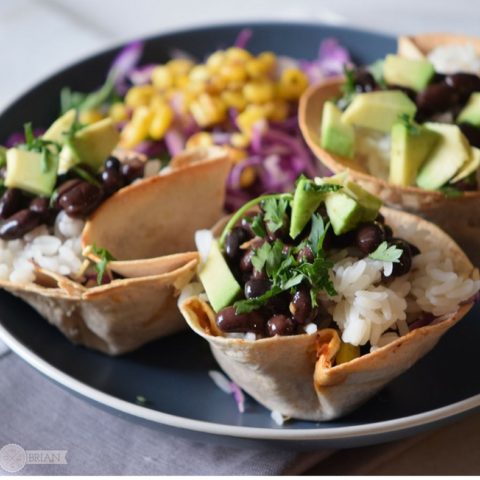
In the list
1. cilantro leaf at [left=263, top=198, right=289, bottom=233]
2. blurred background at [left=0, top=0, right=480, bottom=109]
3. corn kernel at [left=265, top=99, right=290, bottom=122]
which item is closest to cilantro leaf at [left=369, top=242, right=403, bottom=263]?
cilantro leaf at [left=263, top=198, right=289, bottom=233]

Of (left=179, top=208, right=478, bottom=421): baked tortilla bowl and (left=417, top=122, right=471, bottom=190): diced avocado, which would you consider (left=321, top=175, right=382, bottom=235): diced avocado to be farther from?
(left=417, top=122, right=471, bottom=190): diced avocado

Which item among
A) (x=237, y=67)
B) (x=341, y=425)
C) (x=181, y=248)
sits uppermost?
(x=237, y=67)

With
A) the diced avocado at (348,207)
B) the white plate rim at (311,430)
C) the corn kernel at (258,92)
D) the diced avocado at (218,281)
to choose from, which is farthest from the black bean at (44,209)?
the corn kernel at (258,92)

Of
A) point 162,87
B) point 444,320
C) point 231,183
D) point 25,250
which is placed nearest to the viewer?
point 444,320

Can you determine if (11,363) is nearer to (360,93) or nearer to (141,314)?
(141,314)

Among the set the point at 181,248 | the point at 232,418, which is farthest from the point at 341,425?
the point at 181,248

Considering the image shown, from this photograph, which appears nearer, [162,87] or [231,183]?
[231,183]

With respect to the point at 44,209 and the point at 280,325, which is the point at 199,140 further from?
the point at 280,325
